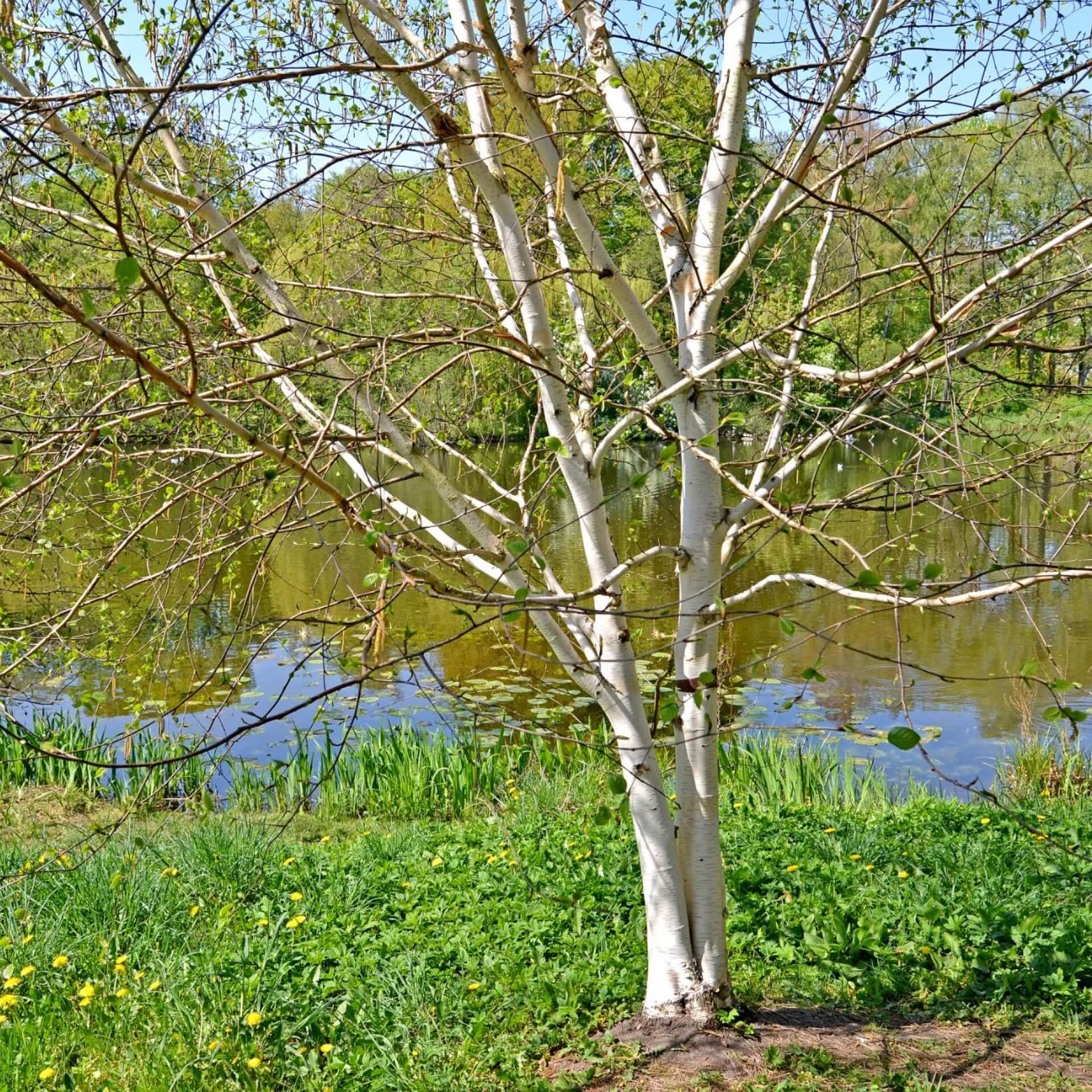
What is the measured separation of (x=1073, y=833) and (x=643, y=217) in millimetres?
3403

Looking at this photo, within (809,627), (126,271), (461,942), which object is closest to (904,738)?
(126,271)

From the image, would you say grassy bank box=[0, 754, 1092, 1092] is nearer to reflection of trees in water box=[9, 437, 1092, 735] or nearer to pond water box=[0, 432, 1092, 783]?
pond water box=[0, 432, 1092, 783]

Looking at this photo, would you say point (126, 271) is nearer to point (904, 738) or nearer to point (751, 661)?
point (904, 738)

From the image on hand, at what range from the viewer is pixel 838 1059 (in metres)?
3.20

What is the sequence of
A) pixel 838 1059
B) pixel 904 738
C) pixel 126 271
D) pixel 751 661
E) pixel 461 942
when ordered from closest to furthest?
pixel 126 271 → pixel 904 738 → pixel 838 1059 → pixel 461 942 → pixel 751 661

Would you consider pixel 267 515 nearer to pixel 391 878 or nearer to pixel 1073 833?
pixel 391 878

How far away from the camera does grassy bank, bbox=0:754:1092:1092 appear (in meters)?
3.24

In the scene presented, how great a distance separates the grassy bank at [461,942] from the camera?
10.6 ft

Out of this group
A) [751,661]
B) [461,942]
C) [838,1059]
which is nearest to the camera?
[838,1059]

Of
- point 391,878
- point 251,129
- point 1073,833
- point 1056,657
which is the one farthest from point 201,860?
point 1056,657

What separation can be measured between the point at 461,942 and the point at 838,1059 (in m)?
1.41

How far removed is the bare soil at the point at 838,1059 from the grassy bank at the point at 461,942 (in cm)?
8

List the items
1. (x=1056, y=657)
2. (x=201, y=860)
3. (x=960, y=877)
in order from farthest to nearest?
(x=1056, y=657)
(x=201, y=860)
(x=960, y=877)

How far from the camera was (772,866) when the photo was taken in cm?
444
